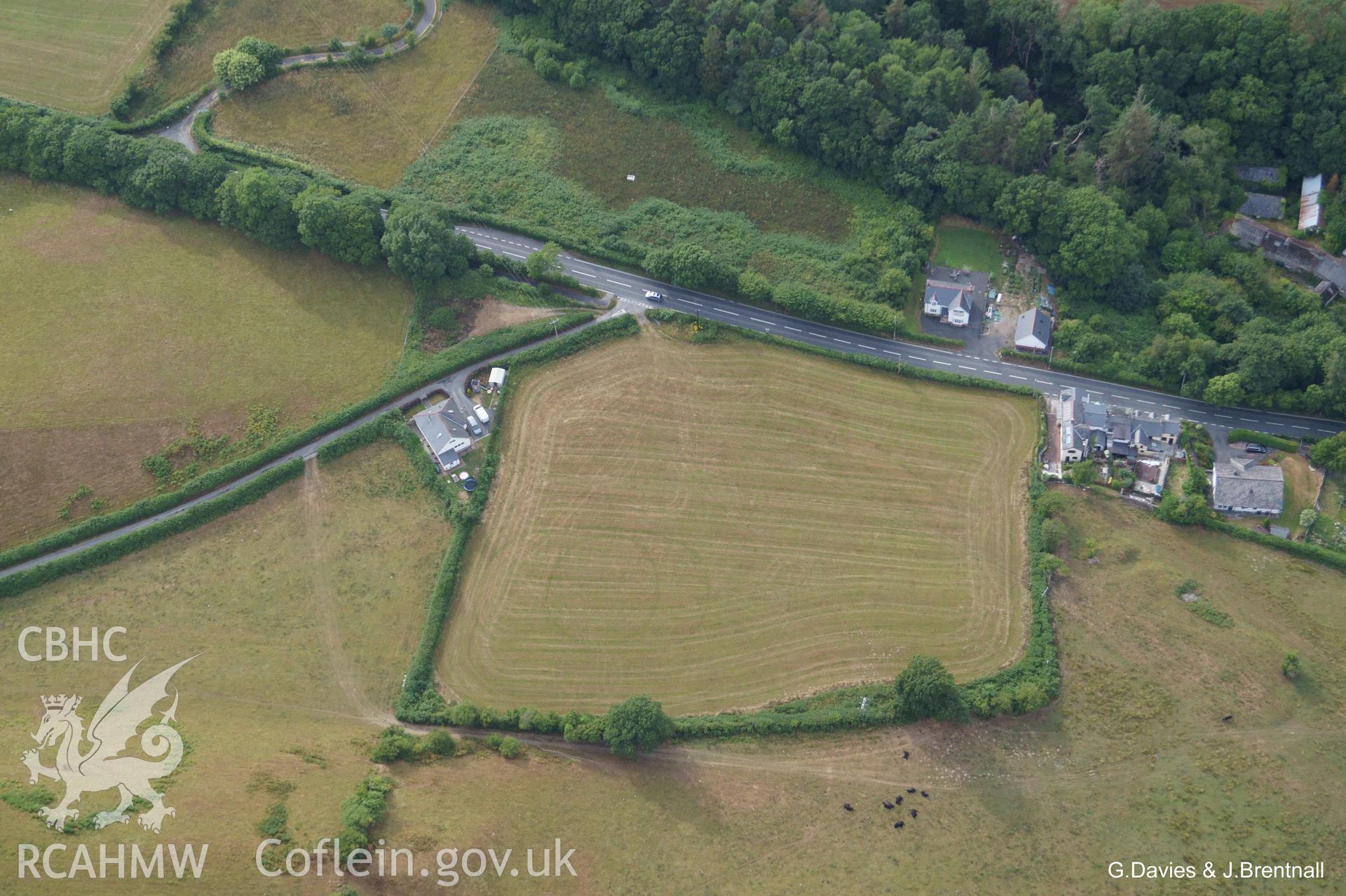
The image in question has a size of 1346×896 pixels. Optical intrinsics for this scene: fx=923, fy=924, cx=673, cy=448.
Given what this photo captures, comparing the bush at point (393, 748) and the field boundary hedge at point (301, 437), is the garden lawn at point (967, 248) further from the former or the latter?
the bush at point (393, 748)

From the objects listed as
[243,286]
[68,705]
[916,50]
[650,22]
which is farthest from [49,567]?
[916,50]

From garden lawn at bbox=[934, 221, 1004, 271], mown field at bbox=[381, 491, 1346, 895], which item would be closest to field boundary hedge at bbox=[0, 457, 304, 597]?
mown field at bbox=[381, 491, 1346, 895]

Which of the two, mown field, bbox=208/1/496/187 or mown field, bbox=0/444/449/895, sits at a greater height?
mown field, bbox=208/1/496/187

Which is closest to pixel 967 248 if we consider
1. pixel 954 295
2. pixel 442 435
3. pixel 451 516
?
pixel 954 295

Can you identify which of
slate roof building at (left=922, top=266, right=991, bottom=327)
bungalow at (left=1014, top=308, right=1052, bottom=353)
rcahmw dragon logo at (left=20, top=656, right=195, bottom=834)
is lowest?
rcahmw dragon logo at (left=20, top=656, right=195, bottom=834)

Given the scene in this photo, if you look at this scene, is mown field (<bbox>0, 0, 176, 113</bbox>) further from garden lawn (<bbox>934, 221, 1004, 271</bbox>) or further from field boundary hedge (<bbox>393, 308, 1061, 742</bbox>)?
garden lawn (<bbox>934, 221, 1004, 271</bbox>)

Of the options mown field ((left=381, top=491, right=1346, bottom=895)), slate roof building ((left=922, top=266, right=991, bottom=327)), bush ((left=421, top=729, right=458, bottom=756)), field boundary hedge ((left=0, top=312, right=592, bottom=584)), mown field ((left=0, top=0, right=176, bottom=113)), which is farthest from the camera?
mown field ((left=0, top=0, right=176, bottom=113))
